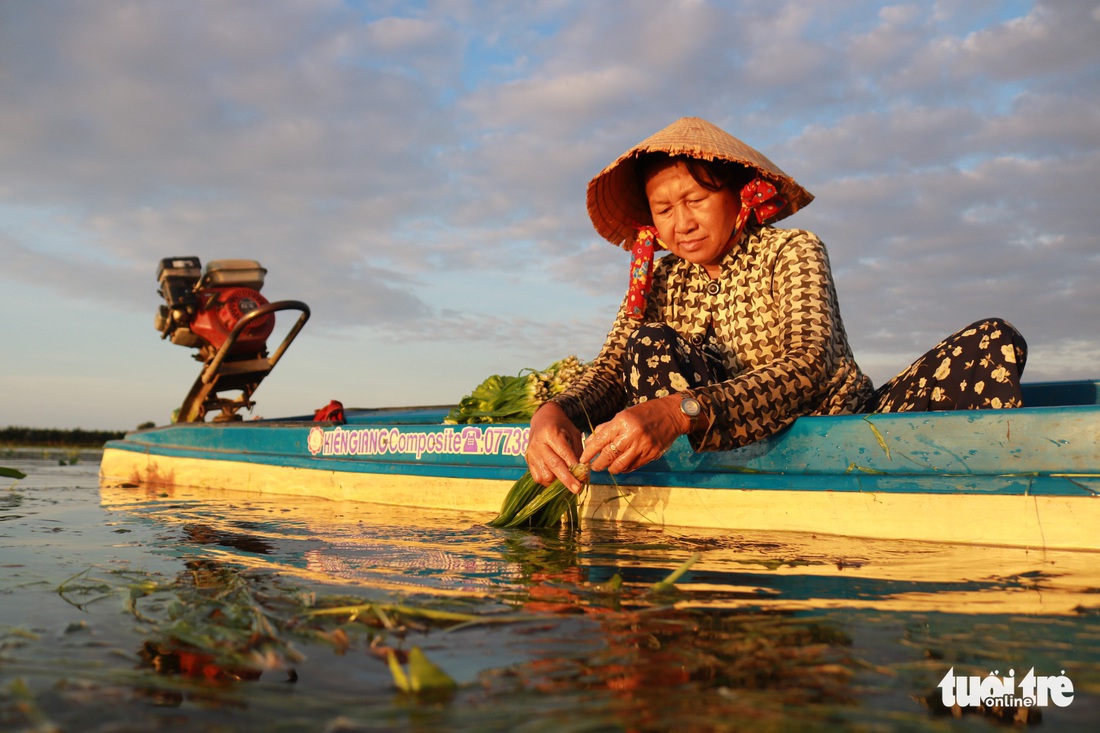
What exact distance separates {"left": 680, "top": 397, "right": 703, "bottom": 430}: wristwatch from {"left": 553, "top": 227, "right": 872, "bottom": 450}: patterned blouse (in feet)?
0.13

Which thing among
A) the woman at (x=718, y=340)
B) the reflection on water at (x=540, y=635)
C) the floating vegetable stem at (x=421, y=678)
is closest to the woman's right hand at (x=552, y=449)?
the woman at (x=718, y=340)

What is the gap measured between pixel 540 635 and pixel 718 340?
249 cm

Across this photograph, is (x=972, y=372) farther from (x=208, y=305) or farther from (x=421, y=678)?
(x=208, y=305)

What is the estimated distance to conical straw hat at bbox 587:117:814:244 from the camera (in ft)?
11.2

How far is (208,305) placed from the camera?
8.04 meters

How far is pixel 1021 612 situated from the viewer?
1635 mm

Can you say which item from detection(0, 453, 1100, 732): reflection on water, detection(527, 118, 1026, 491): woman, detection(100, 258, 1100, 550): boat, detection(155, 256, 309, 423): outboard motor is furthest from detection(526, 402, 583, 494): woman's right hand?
detection(155, 256, 309, 423): outboard motor

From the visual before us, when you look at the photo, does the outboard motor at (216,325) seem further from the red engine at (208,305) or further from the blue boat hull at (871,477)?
the blue boat hull at (871,477)

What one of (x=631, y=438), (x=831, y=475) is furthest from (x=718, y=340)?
(x=631, y=438)

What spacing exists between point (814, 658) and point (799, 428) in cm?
200

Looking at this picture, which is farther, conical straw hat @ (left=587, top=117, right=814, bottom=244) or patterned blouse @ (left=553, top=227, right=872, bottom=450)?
conical straw hat @ (left=587, top=117, right=814, bottom=244)

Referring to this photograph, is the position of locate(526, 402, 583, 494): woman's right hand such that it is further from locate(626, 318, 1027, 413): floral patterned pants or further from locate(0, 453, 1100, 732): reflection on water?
locate(626, 318, 1027, 413): floral patterned pants

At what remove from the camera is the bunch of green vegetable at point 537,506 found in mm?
3643

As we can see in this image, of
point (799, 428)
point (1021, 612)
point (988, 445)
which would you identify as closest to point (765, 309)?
point (799, 428)
